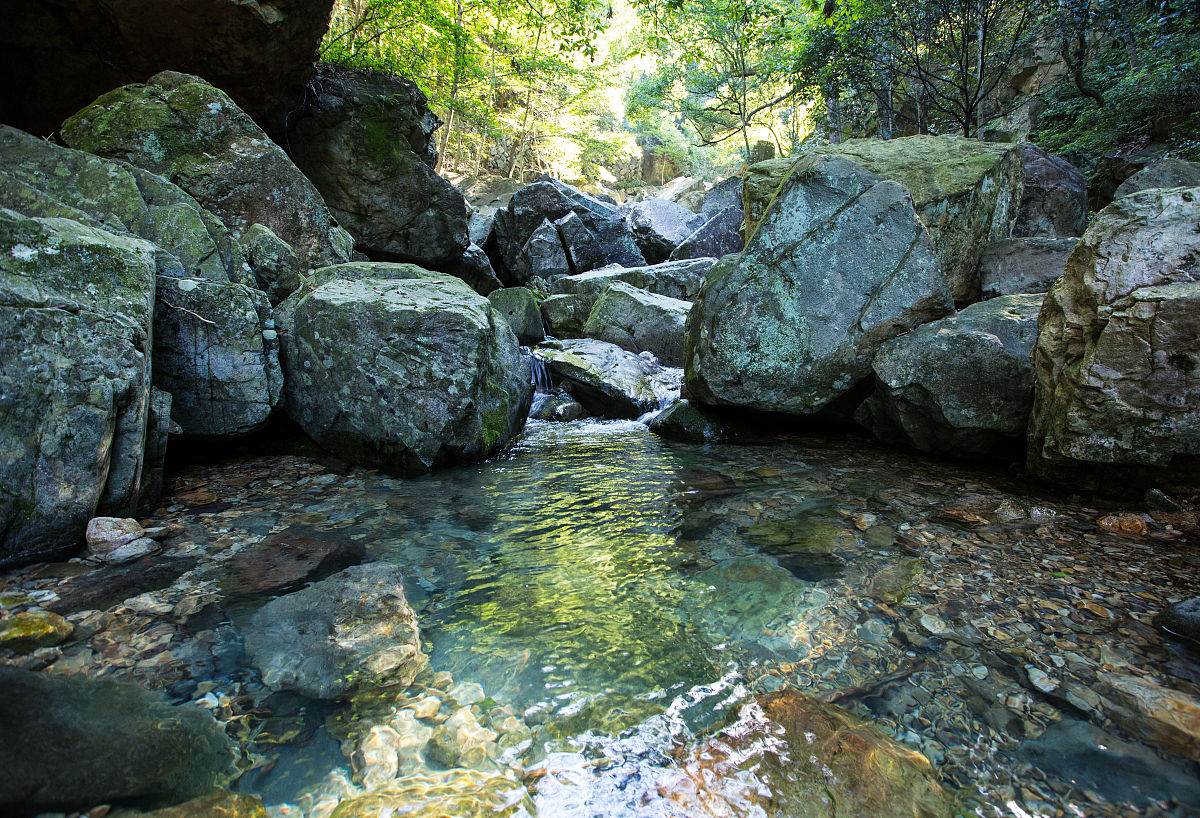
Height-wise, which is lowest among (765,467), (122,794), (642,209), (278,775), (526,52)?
(765,467)

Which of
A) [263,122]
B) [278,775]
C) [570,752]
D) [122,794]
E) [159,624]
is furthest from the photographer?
[263,122]

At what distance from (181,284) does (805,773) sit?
5.58m

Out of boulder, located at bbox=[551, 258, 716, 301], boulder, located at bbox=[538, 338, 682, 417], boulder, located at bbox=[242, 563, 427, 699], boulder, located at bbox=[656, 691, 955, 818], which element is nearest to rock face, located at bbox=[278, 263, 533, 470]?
boulder, located at bbox=[242, 563, 427, 699]

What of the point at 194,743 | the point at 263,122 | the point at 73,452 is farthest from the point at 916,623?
the point at 263,122

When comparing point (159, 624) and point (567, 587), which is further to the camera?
point (567, 587)

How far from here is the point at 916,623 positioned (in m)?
2.71

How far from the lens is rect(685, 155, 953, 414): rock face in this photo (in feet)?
18.5

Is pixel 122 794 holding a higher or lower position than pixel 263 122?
lower

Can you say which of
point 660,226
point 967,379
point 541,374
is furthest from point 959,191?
point 660,226

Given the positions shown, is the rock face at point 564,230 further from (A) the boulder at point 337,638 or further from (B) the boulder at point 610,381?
(A) the boulder at point 337,638

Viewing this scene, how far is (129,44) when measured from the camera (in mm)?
7773

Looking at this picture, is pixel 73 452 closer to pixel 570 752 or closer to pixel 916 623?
pixel 570 752

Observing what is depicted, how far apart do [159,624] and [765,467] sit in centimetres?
463

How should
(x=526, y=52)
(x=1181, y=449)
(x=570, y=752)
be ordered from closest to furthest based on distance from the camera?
→ (x=570, y=752)
(x=1181, y=449)
(x=526, y=52)
